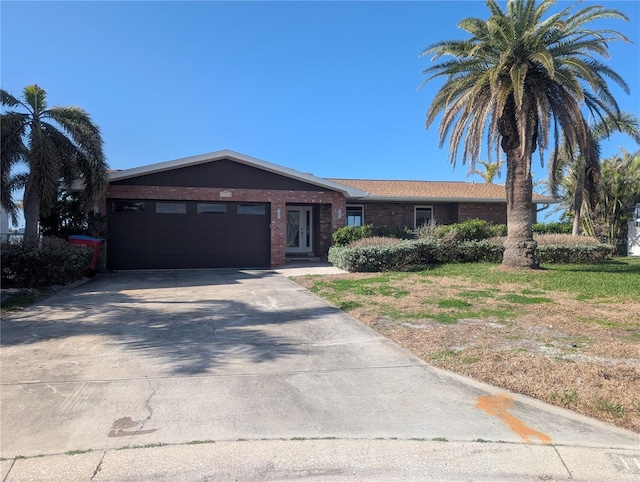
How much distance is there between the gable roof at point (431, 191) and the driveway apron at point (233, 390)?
12607 mm

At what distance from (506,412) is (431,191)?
1763cm

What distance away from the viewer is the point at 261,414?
3.90 meters

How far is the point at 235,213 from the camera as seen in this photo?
53.6 ft

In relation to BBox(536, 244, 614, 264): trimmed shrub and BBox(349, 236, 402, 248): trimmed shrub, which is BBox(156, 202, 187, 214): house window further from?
BBox(536, 244, 614, 264): trimmed shrub

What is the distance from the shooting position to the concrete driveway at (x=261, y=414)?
315 centimetres

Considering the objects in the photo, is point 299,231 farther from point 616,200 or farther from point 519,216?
point 616,200

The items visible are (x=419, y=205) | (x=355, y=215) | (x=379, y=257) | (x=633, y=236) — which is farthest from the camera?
(x=633, y=236)

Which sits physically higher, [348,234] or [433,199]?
[433,199]

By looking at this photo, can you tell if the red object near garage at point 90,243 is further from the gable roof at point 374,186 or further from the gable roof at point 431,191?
the gable roof at point 431,191

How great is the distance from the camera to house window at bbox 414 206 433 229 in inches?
811

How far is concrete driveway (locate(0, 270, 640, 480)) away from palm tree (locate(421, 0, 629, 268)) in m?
9.22

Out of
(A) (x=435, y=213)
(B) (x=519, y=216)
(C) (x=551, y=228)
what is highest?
(A) (x=435, y=213)

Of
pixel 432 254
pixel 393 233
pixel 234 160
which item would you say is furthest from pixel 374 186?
pixel 234 160

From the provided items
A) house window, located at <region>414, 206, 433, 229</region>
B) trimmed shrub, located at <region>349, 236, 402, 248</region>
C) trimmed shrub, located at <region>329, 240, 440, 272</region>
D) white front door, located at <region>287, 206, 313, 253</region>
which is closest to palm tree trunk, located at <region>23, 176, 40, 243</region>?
trimmed shrub, located at <region>329, 240, 440, 272</region>
